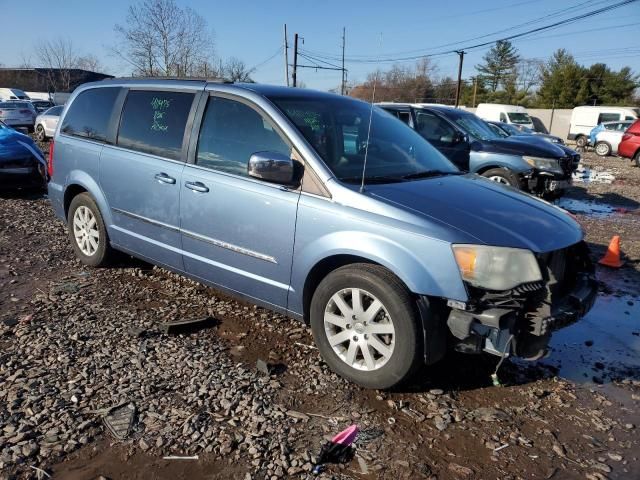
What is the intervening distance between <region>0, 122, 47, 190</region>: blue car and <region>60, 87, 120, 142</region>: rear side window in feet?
14.8

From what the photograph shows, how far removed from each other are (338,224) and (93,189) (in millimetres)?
2935

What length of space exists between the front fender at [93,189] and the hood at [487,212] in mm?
2824

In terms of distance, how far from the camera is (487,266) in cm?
283

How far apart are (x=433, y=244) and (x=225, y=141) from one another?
1.88 meters

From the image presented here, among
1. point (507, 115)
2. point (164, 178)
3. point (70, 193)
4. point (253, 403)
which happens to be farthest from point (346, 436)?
point (507, 115)

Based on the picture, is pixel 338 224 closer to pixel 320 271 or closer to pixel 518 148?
pixel 320 271

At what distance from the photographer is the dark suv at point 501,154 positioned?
9.08 m

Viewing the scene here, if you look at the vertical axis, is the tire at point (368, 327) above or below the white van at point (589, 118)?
below

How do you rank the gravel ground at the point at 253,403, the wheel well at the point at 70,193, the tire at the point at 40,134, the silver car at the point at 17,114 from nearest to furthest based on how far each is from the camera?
the gravel ground at the point at 253,403 < the wheel well at the point at 70,193 < the tire at the point at 40,134 < the silver car at the point at 17,114

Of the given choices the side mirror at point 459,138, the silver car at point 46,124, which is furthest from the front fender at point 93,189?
the silver car at point 46,124

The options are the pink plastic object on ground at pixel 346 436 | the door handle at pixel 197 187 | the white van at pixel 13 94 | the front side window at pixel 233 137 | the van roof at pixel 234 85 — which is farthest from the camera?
the white van at pixel 13 94

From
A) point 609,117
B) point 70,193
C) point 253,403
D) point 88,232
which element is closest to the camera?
point 253,403

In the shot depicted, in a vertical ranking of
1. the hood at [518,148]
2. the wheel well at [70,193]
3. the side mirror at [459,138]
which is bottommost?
the wheel well at [70,193]

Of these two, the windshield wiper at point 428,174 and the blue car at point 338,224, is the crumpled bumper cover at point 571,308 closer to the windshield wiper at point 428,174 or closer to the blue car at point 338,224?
the blue car at point 338,224
